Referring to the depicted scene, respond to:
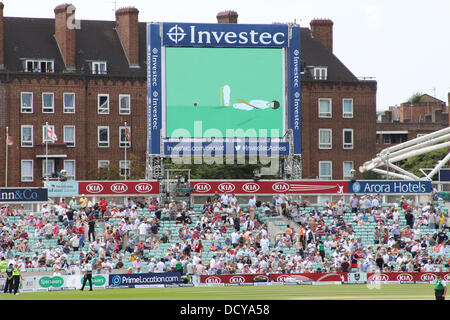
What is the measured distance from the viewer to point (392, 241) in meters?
48.6

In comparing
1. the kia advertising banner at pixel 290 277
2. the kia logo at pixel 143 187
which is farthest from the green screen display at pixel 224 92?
the kia advertising banner at pixel 290 277

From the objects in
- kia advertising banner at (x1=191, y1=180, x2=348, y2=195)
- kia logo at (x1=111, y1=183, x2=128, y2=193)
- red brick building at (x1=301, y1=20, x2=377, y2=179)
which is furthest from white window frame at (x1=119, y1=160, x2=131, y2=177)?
kia advertising banner at (x1=191, y1=180, x2=348, y2=195)

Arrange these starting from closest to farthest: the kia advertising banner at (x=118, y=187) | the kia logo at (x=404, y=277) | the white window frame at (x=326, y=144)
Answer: the kia logo at (x=404, y=277) → the kia advertising banner at (x=118, y=187) → the white window frame at (x=326, y=144)

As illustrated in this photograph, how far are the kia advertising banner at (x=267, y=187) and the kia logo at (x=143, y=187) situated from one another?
2434 millimetres

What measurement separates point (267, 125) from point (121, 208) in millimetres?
9919

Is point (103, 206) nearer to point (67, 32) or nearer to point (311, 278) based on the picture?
point (311, 278)

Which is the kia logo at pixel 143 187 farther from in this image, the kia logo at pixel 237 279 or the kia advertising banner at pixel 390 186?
the kia advertising banner at pixel 390 186

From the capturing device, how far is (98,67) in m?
76.2

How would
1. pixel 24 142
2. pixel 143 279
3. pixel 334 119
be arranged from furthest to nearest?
pixel 334 119 < pixel 24 142 < pixel 143 279

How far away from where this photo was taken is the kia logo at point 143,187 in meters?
52.1

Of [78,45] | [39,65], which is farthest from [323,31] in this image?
[39,65]

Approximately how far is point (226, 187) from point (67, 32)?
90.2 feet

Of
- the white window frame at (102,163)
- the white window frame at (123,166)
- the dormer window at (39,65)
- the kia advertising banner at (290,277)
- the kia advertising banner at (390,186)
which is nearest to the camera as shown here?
the kia advertising banner at (290,277)

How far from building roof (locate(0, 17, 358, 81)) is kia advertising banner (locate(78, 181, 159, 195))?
25.2 metres
